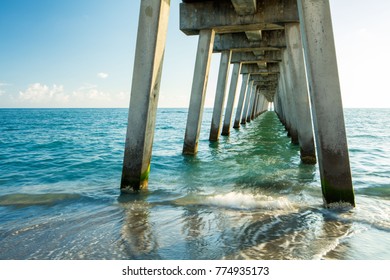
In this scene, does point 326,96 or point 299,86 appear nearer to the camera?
point 326,96

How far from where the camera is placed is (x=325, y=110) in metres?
3.57

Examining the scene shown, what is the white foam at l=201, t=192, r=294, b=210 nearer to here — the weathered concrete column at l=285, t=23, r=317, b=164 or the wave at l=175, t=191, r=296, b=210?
the wave at l=175, t=191, r=296, b=210

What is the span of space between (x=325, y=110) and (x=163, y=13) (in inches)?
114

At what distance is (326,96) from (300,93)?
155 inches

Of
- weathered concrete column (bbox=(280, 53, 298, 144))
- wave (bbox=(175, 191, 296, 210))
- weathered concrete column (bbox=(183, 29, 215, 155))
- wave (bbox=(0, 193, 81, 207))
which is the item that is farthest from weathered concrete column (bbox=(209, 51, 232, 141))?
wave (bbox=(0, 193, 81, 207))

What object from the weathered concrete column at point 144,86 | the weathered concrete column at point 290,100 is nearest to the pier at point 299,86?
the weathered concrete column at point 144,86

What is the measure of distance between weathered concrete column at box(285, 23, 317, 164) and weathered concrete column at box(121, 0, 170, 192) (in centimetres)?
419

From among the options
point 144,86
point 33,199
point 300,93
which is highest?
point 300,93

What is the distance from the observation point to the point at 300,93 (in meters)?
7.26

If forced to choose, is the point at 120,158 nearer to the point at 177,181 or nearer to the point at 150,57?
the point at 177,181

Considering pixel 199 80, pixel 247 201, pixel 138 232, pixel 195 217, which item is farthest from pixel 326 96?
pixel 199 80

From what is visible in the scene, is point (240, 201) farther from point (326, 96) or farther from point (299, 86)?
point (299, 86)

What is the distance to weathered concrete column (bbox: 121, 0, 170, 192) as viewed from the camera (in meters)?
4.31

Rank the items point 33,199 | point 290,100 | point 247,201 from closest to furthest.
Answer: point 247,201, point 33,199, point 290,100
